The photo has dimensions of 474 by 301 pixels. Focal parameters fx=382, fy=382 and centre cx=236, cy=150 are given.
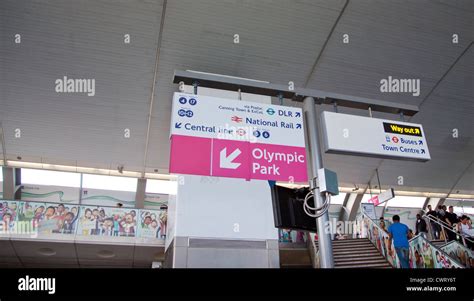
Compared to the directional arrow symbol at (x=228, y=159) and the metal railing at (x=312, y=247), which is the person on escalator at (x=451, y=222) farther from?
the directional arrow symbol at (x=228, y=159)

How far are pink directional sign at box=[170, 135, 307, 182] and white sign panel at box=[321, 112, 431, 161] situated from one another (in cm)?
78

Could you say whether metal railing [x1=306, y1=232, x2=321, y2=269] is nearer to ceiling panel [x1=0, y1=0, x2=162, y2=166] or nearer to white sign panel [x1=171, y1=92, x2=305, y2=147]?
ceiling panel [x1=0, y1=0, x2=162, y2=166]

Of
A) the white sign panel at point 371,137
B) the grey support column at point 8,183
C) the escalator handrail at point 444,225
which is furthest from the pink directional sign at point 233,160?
the grey support column at point 8,183

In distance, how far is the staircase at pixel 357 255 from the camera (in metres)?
11.0

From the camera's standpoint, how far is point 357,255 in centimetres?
1177

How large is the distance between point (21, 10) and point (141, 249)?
8.84 metres

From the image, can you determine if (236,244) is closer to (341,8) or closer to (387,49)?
(341,8)

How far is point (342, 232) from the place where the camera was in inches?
687

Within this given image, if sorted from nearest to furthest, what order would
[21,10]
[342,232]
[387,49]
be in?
[21,10] < [387,49] < [342,232]

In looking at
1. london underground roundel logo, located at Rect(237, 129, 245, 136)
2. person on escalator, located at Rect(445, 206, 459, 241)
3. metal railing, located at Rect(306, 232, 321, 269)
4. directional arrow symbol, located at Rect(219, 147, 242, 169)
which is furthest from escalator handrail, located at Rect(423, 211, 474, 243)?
directional arrow symbol, located at Rect(219, 147, 242, 169)

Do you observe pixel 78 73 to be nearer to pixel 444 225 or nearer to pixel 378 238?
pixel 378 238

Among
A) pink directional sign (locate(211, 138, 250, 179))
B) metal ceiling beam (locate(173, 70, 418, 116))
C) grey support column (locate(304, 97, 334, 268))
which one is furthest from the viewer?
metal ceiling beam (locate(173, 70, 418, 116))

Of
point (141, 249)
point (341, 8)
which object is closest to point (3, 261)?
point (141, 249)

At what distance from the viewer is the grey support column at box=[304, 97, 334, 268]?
Result: 14.5ft
